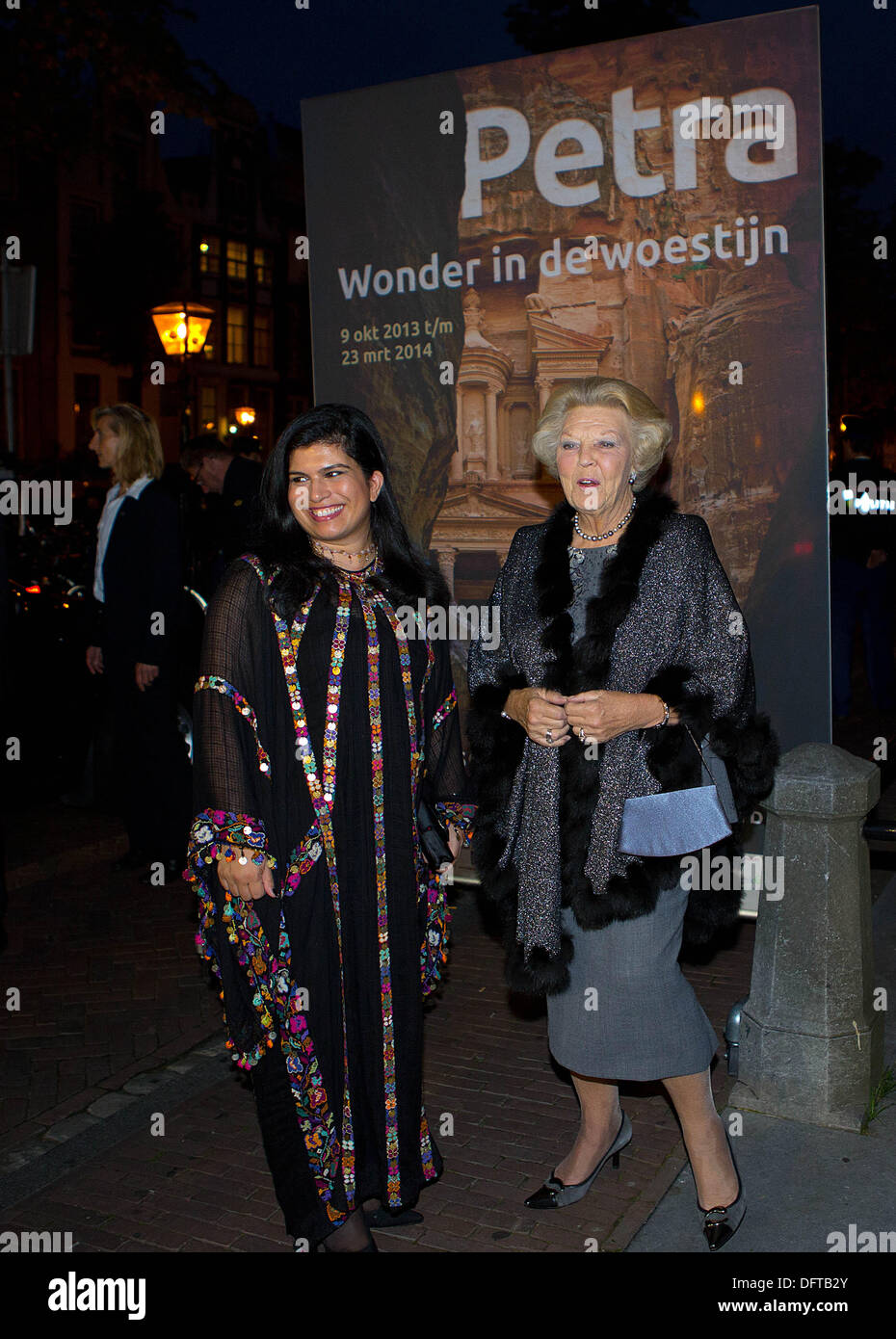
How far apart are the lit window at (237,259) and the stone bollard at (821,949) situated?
43514 millimetres

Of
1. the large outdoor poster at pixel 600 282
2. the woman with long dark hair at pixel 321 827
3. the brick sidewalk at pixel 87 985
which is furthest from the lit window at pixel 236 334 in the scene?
the woman with long dark hair at pixel 321 827

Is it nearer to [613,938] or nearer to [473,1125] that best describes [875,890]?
[473,1125]

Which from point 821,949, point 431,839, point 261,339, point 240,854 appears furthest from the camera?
point 261,339

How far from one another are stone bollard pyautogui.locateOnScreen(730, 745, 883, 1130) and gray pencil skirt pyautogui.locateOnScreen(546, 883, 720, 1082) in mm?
816

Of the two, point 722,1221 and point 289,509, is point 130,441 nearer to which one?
point 289,509

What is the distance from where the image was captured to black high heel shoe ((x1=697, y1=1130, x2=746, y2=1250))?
3115 mm

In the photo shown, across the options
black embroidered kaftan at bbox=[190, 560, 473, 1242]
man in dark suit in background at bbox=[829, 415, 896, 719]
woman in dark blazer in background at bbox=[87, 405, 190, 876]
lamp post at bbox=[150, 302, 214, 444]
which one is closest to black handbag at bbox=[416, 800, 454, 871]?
black embroidered kaftan at bbox=[190, 560, 473, 1242]

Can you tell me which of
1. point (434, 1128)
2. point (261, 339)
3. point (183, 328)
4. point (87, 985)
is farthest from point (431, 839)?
point (261, 339)

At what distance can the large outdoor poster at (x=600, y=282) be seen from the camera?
470 centimetres

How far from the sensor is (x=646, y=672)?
9.92ft

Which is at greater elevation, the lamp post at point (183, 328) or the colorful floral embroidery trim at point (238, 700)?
the lamp post at point (183, 328)

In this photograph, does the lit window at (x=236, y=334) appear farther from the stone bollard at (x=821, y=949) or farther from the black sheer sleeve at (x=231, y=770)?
the black sheer sleeve at (x=231, y=770)

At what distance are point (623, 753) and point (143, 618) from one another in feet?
12.0

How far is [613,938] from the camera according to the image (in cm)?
304
